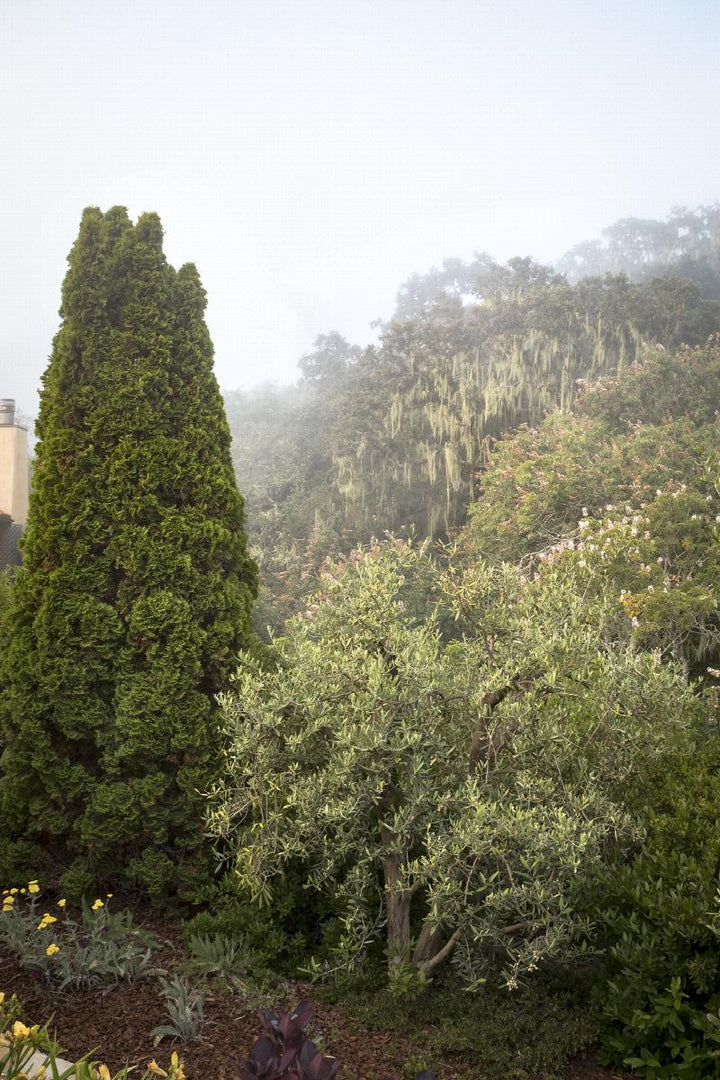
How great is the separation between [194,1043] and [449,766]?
175cm

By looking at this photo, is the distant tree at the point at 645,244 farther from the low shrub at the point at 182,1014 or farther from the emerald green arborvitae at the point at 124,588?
the low shrub at the point at 182,1014

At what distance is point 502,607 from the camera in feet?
14.7

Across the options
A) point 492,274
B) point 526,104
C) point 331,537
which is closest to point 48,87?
point 526,104

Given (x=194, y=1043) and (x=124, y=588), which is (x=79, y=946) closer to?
(x=194, y=1043)

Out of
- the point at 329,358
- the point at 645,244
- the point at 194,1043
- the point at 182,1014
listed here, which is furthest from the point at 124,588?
the point at 645,244

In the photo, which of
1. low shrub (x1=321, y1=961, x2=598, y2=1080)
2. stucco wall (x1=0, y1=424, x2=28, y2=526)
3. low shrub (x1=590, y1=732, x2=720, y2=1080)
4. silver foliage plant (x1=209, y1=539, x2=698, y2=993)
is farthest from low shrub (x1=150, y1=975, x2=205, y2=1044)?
stucco wall (x1=0, y1=424, x2=28, y2=526)

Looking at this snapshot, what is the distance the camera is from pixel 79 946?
399 centimetres

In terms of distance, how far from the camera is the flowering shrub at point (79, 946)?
152 inches

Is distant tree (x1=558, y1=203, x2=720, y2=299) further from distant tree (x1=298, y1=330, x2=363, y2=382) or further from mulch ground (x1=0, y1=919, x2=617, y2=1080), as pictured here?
mulch ground (x1=0, y1=919, x2=617, y2=1080)

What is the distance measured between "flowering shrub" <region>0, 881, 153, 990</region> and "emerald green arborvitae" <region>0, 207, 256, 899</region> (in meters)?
0.47

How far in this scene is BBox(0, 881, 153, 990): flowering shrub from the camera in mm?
3855

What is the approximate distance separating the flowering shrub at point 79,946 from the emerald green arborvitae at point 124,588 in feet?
1.55

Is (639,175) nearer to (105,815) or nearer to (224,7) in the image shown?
(224,7)

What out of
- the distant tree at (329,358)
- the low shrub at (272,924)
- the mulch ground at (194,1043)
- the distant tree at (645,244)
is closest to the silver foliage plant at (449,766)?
the low shrub at (272,924)
